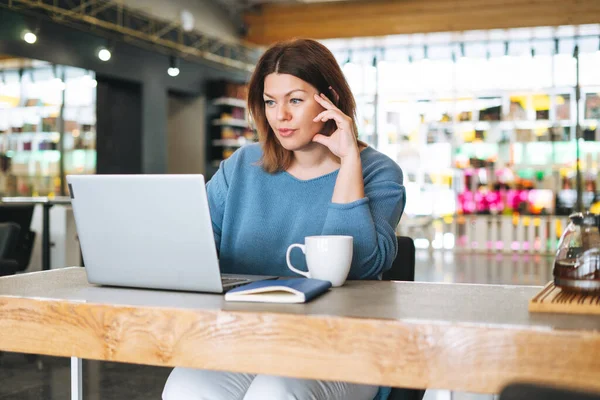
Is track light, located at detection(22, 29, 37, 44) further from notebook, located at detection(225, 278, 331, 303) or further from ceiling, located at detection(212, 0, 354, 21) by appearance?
notebook, located at detection(225, 278, 331, 303)

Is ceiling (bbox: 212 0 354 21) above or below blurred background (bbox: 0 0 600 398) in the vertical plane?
above

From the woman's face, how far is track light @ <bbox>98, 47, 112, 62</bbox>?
7.08 m

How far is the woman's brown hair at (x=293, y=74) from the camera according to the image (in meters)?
1.87

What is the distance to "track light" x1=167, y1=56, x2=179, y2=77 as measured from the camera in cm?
968

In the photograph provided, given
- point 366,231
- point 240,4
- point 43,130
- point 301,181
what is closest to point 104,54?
point 43,130

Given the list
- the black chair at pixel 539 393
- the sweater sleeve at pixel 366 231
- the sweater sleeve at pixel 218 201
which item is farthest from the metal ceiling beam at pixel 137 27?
the black chair at pixel 539 393

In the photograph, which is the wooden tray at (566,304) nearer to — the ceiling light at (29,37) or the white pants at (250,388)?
the white pants at (250,388)

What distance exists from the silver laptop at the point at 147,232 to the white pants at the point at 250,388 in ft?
0.67

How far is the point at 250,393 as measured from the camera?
1.38m

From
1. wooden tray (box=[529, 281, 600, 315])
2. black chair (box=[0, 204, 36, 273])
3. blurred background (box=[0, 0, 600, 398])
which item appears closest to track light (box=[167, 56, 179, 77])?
blurred background (box=[0, 0, 600, 398])

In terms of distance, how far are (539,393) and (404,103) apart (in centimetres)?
1214

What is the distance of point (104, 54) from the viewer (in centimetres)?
848

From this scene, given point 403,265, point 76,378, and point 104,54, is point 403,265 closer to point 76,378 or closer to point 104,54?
point 76,378

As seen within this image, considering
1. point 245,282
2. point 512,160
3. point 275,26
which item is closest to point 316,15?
point 275,26
